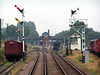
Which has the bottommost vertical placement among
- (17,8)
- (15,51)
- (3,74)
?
(3,74)

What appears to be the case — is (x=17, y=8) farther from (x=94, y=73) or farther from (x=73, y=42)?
(x=73, y=42)

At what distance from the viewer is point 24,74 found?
1378cm

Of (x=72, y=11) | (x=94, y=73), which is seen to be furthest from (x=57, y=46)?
(x=94, y=73)

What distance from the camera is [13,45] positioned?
75.9 ft

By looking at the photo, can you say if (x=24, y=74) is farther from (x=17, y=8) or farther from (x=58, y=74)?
(x=17, y=8)

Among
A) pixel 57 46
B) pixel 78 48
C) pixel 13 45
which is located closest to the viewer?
pixel 13 45

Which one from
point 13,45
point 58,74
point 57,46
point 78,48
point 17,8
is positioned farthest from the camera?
point 57,46

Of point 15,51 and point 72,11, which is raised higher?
point 72,11

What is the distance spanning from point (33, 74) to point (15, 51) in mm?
10364

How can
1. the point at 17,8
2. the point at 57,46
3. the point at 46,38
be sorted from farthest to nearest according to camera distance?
the point at 46,38
the point at 57,46
the point at 17,8

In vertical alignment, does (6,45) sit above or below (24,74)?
above

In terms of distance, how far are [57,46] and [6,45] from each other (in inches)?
1521

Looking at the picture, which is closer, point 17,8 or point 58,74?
point 58,74

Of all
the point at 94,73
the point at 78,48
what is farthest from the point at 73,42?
the point at 94,73
